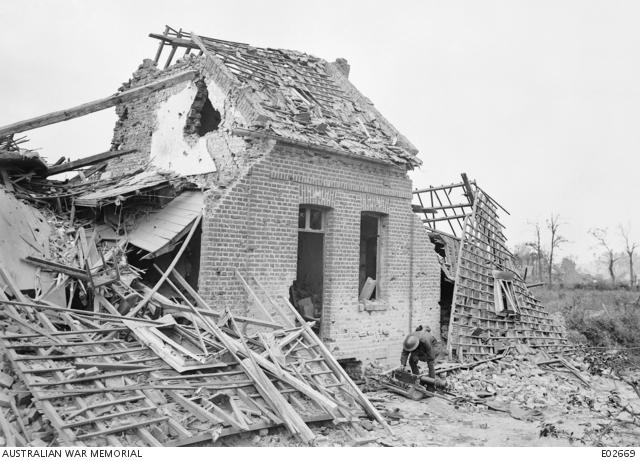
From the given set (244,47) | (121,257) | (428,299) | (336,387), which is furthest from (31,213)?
(428,299)

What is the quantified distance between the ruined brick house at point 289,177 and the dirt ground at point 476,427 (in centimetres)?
258

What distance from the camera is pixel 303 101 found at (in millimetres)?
11602

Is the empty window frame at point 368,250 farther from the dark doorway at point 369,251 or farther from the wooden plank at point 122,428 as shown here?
the wooden plank at point 122,428

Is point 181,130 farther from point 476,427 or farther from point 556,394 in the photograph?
point 556,394

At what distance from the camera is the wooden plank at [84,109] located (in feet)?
29.6

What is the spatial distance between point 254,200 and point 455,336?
6003 millimetres

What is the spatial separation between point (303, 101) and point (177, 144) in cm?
294

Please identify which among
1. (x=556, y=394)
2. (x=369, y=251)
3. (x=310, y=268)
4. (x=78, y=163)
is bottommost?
(x=556, y=394)

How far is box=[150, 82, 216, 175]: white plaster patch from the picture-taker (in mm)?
10633

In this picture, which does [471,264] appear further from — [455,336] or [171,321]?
[171,321]

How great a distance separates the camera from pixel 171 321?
7539 mm

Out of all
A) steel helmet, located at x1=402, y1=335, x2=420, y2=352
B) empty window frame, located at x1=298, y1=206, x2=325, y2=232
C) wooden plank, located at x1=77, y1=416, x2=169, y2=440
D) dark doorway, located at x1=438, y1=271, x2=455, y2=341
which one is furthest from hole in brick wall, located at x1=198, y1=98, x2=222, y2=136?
wooden plank, located at x1=77, y1=416, x2=169, y2=440
